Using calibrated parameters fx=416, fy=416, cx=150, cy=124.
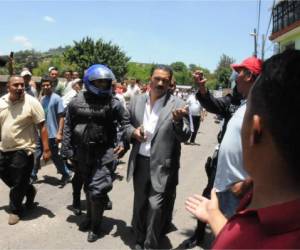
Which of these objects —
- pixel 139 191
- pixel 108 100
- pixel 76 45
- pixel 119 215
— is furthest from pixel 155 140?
pixel 76 45

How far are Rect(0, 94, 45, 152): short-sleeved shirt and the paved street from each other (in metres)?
0.96

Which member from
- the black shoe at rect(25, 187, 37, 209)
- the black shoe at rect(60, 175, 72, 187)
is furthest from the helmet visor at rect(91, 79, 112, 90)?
the black shoe at rect(60, 175, 72, 187)

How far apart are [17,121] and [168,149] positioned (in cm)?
212

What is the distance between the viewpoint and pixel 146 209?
451 cm

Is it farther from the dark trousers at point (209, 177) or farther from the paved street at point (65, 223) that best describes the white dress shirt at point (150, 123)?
the paved street at point (65, 223)

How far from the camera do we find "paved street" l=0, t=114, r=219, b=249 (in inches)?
184

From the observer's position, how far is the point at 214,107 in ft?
13.8

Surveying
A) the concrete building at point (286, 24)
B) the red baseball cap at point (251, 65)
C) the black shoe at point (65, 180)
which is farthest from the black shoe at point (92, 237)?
the concrete building at point (286, 24)

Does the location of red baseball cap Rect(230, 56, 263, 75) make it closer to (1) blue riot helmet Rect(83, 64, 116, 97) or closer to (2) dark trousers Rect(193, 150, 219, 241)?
(2) dark trousers Rect(193, 150, 219, 241)

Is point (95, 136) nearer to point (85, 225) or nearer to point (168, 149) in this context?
point (168, 149)

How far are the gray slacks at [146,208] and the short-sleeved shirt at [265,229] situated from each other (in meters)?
3.04

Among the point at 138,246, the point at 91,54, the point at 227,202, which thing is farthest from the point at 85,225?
the point at 91,54

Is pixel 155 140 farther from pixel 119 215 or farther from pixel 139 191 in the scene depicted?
pixel 119 215

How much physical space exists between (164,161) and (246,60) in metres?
1.36
